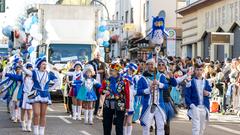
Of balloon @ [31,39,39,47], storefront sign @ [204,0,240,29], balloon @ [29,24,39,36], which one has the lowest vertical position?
balloon @ [31,39,39,47]

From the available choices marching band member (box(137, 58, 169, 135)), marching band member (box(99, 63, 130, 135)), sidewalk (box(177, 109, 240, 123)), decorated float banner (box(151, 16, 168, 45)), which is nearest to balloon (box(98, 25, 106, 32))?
sidewalk (box(177, 109, 240, 123))

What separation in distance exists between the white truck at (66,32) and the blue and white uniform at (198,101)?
535 inches

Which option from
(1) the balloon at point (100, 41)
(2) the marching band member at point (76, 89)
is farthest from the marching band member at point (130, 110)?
(1) the balloon at point (100, 41)

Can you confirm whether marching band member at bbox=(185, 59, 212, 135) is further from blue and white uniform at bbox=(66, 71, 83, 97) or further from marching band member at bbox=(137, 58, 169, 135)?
blue and white uniform at bbox=(66, 71, 83, 97)

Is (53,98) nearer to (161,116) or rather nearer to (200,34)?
(200,34)

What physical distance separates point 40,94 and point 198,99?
3526 mm

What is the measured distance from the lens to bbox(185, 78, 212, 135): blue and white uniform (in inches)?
518

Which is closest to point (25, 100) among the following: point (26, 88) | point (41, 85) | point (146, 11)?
point (26, 88)

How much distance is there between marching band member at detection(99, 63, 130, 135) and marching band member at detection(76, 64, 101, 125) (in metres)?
5.35

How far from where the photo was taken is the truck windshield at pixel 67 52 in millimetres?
26672

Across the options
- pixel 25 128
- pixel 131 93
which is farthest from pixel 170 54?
pixel 131 93

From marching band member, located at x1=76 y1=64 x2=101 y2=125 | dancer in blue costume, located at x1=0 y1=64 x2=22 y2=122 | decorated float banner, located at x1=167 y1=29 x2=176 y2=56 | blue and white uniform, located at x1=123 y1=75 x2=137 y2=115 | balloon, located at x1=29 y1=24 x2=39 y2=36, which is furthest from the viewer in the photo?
decorated float banner, located at x1=167 y1=29 x2=176 y2=56

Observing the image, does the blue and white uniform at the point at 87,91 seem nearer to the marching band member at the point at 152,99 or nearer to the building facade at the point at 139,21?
the marching band member at the point at 152,99

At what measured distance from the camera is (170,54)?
29.1 meters
